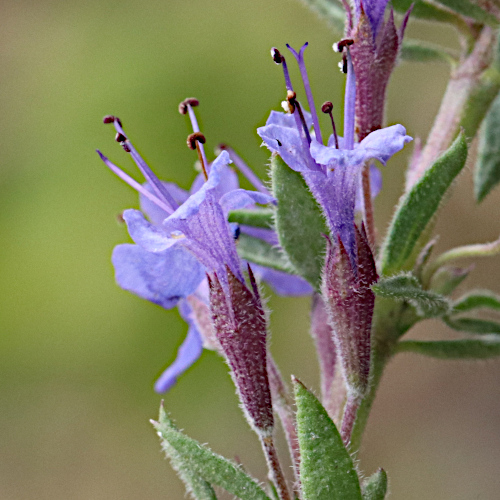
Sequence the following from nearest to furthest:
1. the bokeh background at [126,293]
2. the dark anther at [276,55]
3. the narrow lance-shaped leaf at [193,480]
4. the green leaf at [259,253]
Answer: the narrow lance-shaped leaf at [193,480] < the dark anther at [276,55] < the green leaf at [259,253] < the bokeh background at [126,293]

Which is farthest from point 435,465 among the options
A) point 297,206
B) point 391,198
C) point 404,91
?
point 297,206

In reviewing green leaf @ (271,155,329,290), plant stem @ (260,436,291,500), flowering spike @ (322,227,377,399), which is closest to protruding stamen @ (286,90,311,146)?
green leaf @ (271,155,329,290)

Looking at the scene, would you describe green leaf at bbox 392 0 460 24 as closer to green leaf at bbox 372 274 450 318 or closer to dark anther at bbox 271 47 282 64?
dark anther at bbox 271 47 282 64

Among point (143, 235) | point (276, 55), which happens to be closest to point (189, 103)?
point (276, 55)

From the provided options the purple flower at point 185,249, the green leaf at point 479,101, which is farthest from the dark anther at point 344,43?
the green leaf at point 479,101

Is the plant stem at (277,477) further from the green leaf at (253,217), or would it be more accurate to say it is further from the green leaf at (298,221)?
the green leaf at (253,217)

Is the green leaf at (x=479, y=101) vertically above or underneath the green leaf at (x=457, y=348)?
above
